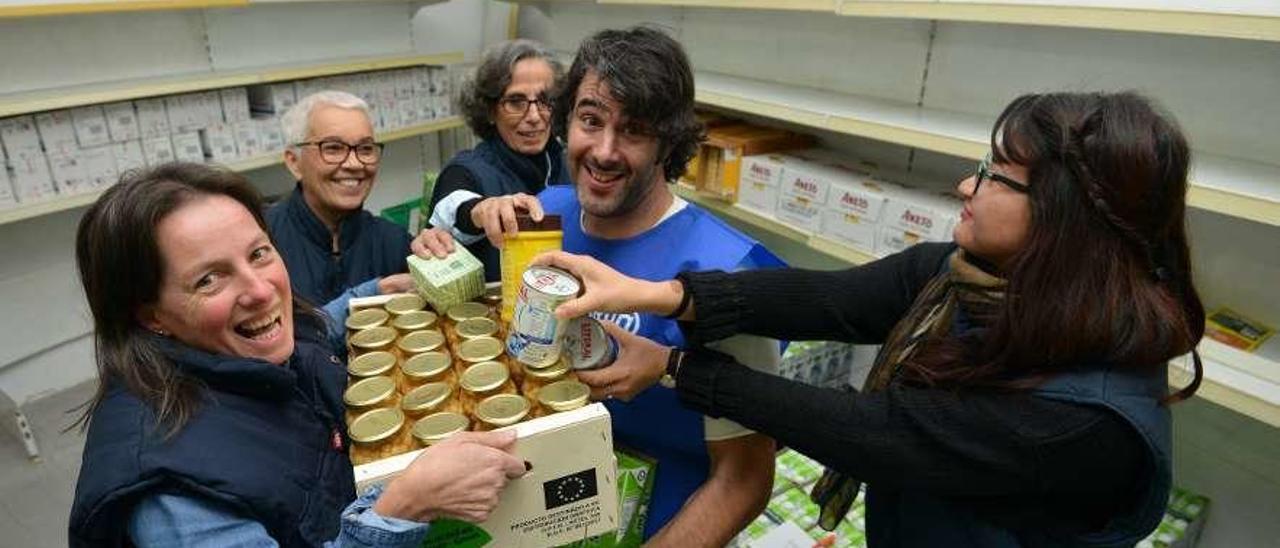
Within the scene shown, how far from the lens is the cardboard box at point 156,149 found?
2.59m

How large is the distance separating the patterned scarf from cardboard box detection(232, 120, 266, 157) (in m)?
2.81

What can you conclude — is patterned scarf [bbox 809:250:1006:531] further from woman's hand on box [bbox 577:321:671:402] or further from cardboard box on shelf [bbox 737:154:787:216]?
cardboard box on shelf [bbox 737:154:787:216]

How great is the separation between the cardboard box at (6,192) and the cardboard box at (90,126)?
0.78ft

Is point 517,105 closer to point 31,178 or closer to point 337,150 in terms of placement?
point 337,150

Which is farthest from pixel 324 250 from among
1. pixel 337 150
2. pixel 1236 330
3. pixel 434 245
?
pixel 1236 330

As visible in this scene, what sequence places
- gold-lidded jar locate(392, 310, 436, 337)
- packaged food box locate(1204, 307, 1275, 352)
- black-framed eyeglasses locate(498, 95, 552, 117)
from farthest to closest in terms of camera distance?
black-framed eyeglasses locate(498, 95, 552, 117)
packaged food box locate(1204, 307, 1275, 352)
gold-lidded jar locate(392, 310, 436, 337)

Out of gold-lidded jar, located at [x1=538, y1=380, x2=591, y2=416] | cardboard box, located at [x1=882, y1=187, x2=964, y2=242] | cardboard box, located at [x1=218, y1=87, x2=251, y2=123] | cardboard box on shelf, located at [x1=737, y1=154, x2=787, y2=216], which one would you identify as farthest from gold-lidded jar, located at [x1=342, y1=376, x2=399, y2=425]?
cardboard box, located at [x1=218, y1=87, x2=251, y2=123]

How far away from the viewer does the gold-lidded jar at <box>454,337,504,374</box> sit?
98 cm

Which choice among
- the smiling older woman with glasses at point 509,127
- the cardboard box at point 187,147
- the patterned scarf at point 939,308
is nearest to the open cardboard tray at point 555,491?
the patterned scarf at point 939,308

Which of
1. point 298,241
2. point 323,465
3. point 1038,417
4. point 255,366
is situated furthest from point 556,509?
point 298,241

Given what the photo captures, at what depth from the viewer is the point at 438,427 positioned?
86cm

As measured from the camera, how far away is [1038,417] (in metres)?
0.81

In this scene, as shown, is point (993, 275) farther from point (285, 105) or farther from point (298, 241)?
point (285, 105)

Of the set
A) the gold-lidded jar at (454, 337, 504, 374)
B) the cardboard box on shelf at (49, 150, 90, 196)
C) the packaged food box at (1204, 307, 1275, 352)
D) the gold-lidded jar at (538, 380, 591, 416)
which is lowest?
the packaged food box at (1204, 307, 1275, 352)
